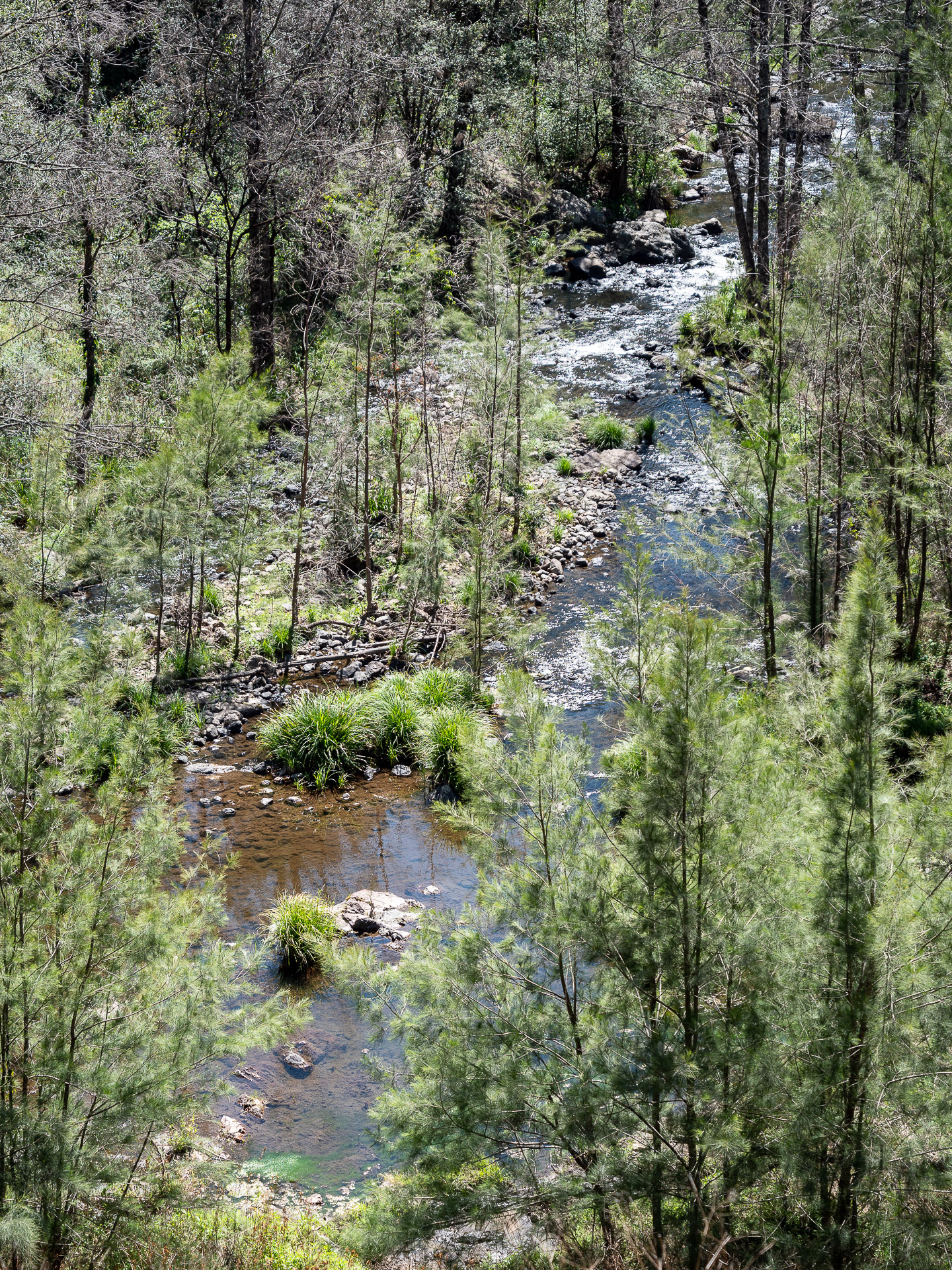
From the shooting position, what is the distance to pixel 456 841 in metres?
10.5

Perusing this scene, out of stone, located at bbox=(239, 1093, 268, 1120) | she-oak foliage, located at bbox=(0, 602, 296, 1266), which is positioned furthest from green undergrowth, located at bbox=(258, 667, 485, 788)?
she-oak foliage, located at bbox=(0, 602, 296, 1266)

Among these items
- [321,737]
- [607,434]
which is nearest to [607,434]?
[607,434]

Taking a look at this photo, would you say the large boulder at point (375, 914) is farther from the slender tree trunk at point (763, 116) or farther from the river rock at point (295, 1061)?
the slender tree trunk at point (763, 116)

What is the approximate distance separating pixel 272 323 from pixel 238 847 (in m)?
11.1

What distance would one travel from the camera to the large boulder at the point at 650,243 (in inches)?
963

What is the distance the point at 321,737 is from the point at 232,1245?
6.11m

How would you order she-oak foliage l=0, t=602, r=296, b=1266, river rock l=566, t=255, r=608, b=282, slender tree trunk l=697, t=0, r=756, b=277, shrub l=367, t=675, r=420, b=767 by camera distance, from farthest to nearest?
river rock l=566, t=255, r=608, b=282 < slender tree trunk l=697, t=0, r=756, b=277 < shrub l=367, t=675, r=420, b=767 < she-oak foliage l=0, t=602, r=296, b=1266

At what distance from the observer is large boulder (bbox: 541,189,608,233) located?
24656 mm

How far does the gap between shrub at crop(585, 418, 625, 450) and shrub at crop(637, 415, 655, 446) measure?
0.31 m

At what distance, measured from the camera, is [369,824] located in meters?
10.7

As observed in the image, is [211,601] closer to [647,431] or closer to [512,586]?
[512,586]

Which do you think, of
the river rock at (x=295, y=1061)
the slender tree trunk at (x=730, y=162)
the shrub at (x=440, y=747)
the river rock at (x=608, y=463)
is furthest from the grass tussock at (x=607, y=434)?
the river rock at (x=295, y=1061)

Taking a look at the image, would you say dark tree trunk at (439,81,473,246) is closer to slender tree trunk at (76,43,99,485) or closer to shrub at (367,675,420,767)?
slender tree trunk at (76,43,99,485)

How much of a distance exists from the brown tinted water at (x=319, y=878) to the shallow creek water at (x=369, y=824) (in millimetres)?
12
